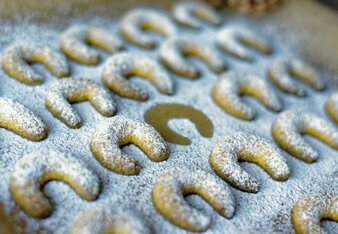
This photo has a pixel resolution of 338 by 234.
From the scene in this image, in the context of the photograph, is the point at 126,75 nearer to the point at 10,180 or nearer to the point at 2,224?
the point at 10,180

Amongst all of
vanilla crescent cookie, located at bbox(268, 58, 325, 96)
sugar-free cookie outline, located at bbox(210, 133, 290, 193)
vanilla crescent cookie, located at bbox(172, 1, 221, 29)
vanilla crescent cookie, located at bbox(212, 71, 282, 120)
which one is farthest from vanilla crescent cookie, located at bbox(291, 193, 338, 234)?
vanilla crescent cookie, located at bbox(172, 1, 221, 29)

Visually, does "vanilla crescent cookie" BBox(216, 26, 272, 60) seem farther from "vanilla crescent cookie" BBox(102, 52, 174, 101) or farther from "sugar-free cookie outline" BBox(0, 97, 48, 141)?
"sugar-free cookie outline" BBox(0, 97, 48, 141)

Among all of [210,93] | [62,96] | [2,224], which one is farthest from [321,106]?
[2,224]

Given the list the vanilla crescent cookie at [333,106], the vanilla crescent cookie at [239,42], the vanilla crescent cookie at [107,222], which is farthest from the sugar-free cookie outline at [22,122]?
the vanilla crescent cookie at [333,106]

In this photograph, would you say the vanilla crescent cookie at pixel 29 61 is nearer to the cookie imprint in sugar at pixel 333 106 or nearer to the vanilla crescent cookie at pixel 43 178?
the vanilla crescent cookie at pixel 43 178

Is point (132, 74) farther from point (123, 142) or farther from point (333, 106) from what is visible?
point (333, 106)
